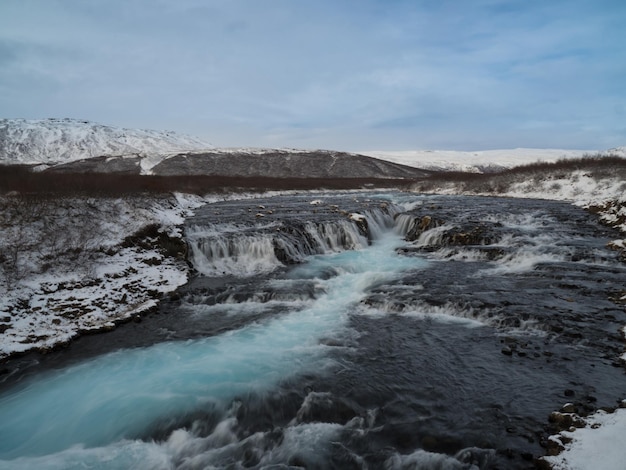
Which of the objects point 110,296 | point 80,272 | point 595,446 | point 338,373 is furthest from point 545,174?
point 80,272

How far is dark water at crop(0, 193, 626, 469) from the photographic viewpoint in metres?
6.46

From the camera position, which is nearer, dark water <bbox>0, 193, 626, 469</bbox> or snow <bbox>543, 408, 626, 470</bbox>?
snow <bbox>543, 408, 626, 470</bbox>

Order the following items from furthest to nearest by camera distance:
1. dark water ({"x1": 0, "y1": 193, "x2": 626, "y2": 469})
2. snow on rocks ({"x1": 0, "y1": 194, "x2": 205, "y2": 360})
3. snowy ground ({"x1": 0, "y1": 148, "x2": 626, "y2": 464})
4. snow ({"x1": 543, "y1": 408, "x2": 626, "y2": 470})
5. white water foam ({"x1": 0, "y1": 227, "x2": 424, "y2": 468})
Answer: snow on rocks ({"x1": 0, "y1": 194, "x2": 205, "y2": 360}) → white water foam ({"x1": 0, "y1": 227, "x2": 424, "y2": 468}) → dark water ({"x1": 0, "y1": 193, "x2": 626, "y2": 469}) → snowy ground ({"x1": 0, "y1": 148, "x2": 626, "y2": 464}) → snow ({"x1": 543, "y1": 408, "x2": 626, "y2": 470})

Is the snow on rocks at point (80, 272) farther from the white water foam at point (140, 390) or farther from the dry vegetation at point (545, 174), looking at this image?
the dry vegetation at point (545, 174)

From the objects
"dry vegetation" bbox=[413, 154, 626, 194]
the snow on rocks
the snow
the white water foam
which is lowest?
the white water foam

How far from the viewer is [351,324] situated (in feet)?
37.0

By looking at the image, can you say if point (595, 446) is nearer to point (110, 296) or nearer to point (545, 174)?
point (110, 296)

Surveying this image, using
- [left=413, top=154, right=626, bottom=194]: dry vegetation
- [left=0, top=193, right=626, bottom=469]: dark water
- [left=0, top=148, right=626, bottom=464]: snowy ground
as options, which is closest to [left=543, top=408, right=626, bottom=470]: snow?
[left=0, top=148, right=626, bottom=464]: snowy ground

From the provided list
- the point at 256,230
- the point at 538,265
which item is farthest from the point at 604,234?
the point at 256,230

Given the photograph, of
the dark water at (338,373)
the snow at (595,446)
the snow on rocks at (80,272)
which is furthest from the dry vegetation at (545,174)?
the snow on rocks at (80,272)

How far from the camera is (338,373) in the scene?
8.55m

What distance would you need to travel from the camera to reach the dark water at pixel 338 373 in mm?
6457

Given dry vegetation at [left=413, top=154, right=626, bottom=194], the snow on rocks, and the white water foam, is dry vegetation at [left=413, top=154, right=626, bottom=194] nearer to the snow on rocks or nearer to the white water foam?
the white water foam

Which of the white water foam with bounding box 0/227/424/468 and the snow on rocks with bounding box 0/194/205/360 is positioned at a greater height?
the snow on rocks with bounding box 0/194/205/360
